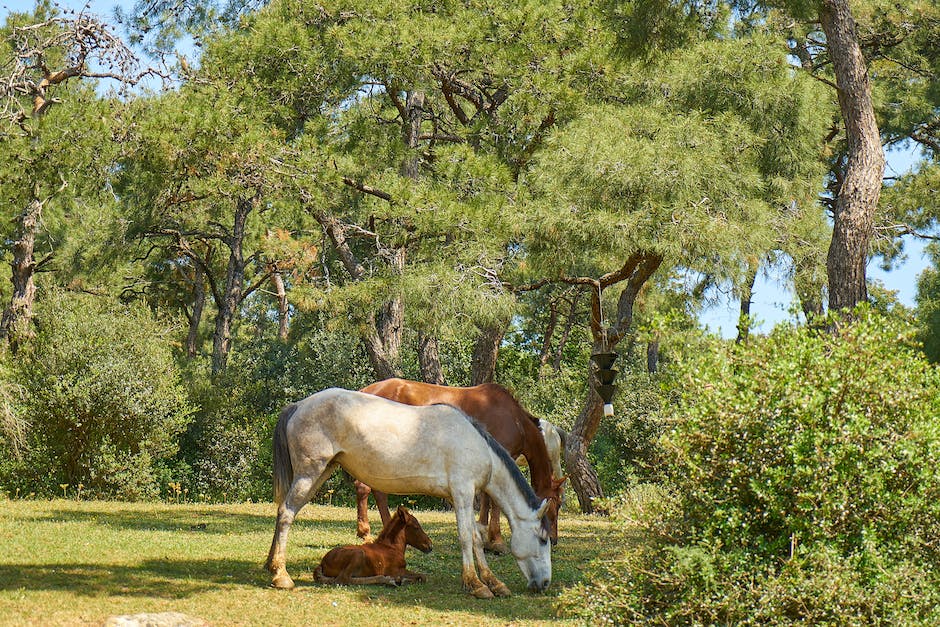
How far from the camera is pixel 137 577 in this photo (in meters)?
7.83

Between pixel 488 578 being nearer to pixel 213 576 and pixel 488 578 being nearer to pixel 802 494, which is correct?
pixel 213 576

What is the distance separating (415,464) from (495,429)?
79.8 inches

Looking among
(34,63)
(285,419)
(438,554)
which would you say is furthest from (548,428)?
(34,63)

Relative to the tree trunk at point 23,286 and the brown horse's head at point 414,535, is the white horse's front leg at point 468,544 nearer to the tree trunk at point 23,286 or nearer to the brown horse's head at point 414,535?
the brown horse's head at point 414,535

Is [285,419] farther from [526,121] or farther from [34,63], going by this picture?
[526,121]

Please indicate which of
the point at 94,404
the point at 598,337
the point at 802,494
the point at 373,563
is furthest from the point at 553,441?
the point at 94,404

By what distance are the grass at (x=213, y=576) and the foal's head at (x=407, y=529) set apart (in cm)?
22

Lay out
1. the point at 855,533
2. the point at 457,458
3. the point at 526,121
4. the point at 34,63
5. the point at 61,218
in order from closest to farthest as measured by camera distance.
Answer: the point at 855,533 < the point at 457,458 < the point at 34,63 < the point at 526,121 < the point at 61,218

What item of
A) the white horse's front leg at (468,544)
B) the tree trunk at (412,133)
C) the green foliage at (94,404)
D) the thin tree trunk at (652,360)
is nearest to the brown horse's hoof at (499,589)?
the white horse's front leg at (468,544)

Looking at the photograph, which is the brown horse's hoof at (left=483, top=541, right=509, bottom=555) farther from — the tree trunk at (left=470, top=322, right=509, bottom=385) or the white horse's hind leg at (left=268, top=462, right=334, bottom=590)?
the tree trunk at (left=470, top=322, right=509, bottom=385)

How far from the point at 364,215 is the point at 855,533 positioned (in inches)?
551

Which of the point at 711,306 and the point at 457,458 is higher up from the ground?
the point at 711,306

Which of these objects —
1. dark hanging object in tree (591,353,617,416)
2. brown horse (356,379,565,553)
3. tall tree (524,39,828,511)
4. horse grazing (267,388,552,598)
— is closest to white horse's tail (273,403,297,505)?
horse grazing (267,388,552,598)

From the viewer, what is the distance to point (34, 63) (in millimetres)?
8891
